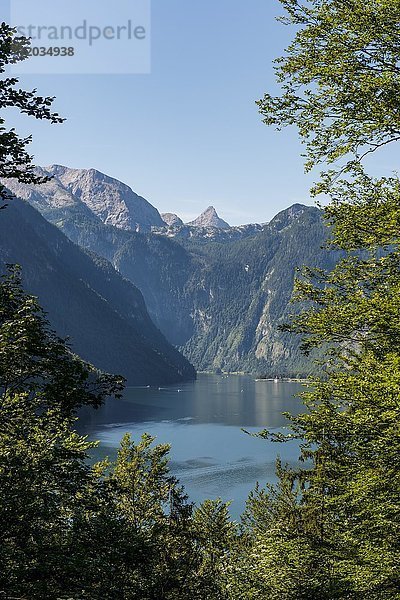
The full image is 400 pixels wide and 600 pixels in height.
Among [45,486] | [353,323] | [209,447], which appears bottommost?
[209,447]

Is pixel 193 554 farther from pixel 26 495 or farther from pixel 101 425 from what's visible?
pixel 101 425

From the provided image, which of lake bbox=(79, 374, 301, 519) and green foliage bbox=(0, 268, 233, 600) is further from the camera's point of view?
lake bbox=(79, 374, 301, 519)

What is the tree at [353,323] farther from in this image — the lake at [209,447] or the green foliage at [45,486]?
the lake at [209,447]

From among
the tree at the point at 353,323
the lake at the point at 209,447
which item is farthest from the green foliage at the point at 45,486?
the lake at the point at 209,447

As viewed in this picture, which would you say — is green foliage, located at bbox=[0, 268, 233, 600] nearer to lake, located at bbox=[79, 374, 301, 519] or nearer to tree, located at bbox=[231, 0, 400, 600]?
tree, located at bbox=[231, 0, 400, 600]

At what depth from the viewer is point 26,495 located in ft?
35.0

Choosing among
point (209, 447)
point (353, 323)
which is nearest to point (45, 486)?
point (353, 323)

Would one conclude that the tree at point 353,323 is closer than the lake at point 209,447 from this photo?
Yes

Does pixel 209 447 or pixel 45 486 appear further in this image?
pixel 209 447

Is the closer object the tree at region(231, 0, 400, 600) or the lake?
the tree at region(231, 0, 400, 600)

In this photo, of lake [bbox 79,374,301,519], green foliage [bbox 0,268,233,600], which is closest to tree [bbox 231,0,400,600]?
green foliage [bbox 0,268,233,600]

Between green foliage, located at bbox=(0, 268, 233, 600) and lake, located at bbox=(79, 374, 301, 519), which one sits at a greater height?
green foliage, located at bbox=(0, 268, 233, 600)

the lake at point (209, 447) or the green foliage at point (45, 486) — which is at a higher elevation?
the green foliage at point (45, 486)

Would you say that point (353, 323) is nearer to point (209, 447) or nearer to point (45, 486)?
point (45, 486)
